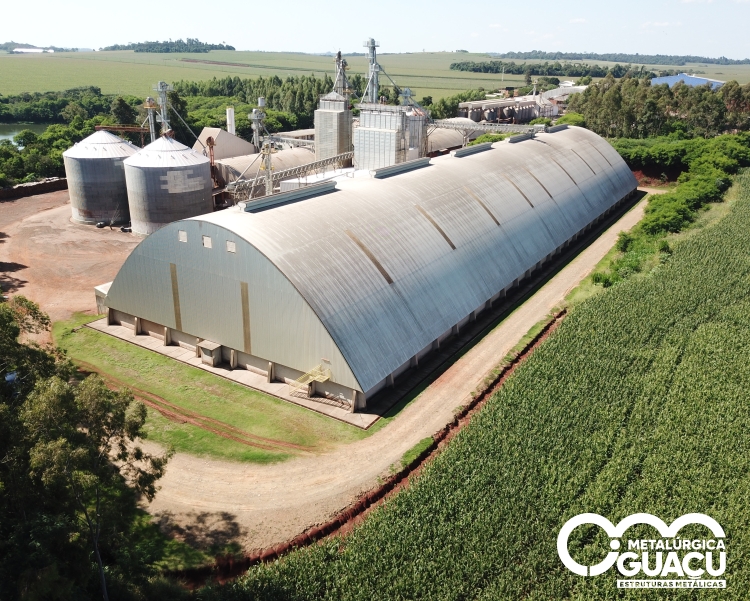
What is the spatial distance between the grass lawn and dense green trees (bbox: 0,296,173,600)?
9.51 m

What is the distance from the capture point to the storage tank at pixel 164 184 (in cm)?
6069

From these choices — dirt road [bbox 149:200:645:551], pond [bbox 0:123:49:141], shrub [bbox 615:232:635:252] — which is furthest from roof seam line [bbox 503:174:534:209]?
pond [bbox 0:123:49:141]

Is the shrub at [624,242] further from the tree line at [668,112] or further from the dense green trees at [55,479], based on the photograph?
the tree line at [668,112]

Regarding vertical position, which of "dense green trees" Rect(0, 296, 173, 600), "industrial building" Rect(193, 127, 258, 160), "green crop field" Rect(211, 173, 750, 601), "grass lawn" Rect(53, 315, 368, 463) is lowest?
"grass lawn" Rect(53, 315, 368, 463)

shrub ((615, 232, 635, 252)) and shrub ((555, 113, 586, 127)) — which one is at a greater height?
shrub ((555, 113, 586, 127))

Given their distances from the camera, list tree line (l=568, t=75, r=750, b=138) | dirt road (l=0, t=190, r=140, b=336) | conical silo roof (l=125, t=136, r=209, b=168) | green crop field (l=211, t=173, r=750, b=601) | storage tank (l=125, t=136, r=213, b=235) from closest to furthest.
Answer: green crop field (l=211, t=173, r=750, b=601)
dirt road (l=0, t=190, r=140, b=336)
storage tank (l=125, t=136, r=213, b=235)
conical silo roof (l=125, t=136, r=209, b=168)
tree line (l=568, t=75, r=750, b=138)

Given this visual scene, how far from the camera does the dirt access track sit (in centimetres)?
2520

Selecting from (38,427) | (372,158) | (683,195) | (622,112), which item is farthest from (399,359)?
(622,112)

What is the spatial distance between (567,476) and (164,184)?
50.7 m

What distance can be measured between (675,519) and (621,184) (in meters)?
67.0

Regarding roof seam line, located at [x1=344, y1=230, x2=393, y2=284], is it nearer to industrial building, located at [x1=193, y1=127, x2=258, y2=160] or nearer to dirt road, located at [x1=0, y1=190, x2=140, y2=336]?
dirt road, located at [x1=0, y1=190, x2=140, y2=336]

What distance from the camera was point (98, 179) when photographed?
2638 inches

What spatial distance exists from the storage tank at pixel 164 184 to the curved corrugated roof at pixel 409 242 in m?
22.1

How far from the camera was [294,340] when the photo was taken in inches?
1316
